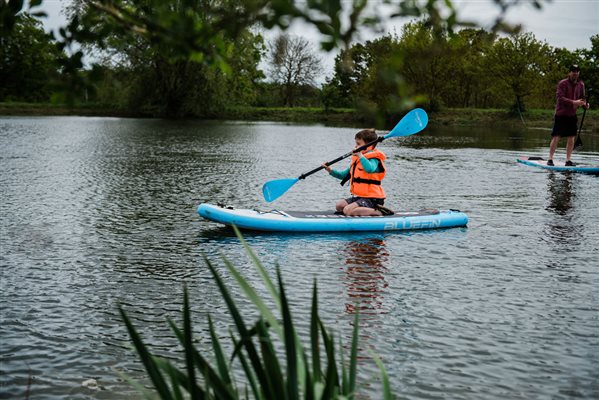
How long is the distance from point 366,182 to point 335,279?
2.72 metres

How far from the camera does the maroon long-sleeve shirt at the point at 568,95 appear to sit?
54.0 ft

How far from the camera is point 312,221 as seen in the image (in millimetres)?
9133

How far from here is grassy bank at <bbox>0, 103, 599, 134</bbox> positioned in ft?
159

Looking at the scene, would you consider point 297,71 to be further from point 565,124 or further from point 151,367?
point 151,367

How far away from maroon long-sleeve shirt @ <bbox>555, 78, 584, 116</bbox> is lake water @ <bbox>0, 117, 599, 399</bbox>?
7.22 ft

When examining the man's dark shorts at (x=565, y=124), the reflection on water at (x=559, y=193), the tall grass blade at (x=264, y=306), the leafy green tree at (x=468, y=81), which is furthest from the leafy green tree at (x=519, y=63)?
the tall grass blade at (x=264, y=306)

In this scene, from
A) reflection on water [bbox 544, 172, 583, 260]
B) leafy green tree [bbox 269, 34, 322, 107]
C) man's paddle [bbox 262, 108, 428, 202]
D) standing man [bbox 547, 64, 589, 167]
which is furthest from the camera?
leafy green tree [bbox 269, 34, 322, 107]

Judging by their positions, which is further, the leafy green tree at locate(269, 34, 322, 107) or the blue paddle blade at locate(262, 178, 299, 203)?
the leafy green tree at locate(269, 34, 322, 107)

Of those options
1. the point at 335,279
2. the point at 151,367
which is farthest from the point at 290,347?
the point at 335,279

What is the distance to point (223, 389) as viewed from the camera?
112 inches

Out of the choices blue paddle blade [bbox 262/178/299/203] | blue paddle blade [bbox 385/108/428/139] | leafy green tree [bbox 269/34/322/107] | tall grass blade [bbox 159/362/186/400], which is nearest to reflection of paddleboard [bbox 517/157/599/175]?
blue paddle blade [bbox 385/108/428/139]

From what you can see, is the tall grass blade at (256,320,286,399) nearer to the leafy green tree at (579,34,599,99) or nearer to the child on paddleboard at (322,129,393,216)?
the child on paddleboard at (322,129,393,216)

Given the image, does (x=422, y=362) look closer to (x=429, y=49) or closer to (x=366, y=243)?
(x=429, y=49)

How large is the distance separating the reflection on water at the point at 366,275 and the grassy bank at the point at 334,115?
37397 mm
